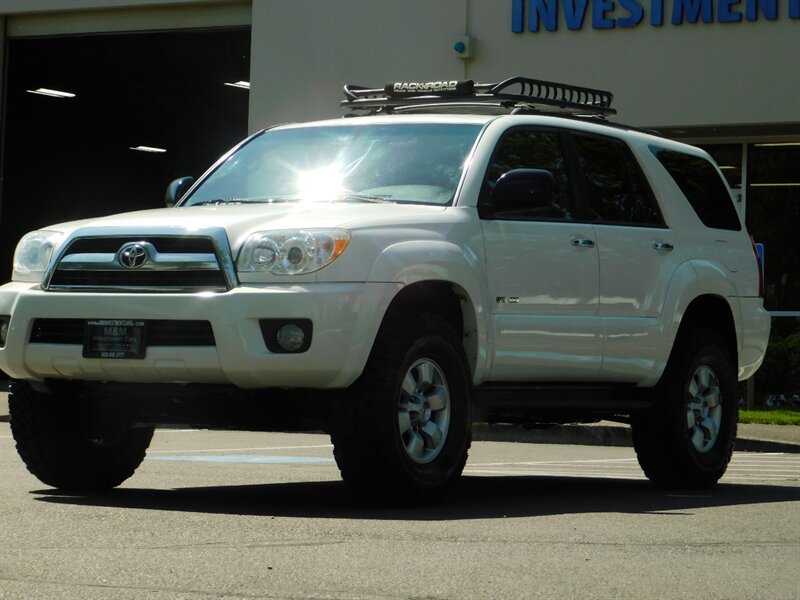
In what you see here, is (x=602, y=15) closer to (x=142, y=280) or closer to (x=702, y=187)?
(x=702, y=187)

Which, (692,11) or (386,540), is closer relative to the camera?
(386,540)

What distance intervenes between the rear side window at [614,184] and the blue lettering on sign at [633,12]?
32.7ft

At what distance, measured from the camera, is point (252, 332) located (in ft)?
25.5

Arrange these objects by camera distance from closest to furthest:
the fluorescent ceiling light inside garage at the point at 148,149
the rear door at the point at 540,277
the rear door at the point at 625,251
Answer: the rear door at the point at 540,277, the rear door at the point at 625,251, the fluorescent ceiling light inside garage at the point at 148,149

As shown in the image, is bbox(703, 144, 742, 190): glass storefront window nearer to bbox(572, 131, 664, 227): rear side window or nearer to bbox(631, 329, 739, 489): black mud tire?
bbox(631, 329, 739, 489): black mud tire

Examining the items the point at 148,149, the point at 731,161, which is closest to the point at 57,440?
the point at 731,161

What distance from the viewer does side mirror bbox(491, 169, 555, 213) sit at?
28.5ft

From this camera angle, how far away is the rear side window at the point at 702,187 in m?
10.6

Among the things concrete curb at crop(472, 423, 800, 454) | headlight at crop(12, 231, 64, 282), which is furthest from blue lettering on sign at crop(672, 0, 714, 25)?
headlight at crop(12, 231, 64, 282)

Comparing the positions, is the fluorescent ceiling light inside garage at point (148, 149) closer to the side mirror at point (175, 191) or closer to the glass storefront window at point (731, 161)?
the glass storefront window at point (731, 161)

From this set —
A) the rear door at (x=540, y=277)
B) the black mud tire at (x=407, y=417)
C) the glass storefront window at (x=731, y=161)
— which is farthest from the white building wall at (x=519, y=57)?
the black mud tire at (x=407, y=417)

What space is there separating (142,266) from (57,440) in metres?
1.19

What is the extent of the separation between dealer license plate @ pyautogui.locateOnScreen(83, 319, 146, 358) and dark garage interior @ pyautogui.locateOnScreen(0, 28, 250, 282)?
52.0 ft

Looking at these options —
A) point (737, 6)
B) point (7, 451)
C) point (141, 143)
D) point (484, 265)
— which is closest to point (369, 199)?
point (484, 265)
